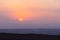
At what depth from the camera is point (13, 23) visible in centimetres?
1014

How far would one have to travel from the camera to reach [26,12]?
10.2 meters

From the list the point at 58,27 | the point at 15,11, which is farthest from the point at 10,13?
the point at 58,27

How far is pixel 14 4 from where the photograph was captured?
10141 mm

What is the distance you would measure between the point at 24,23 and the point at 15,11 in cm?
24

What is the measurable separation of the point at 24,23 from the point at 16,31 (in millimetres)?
174

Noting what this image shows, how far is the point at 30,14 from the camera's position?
10.2 m
